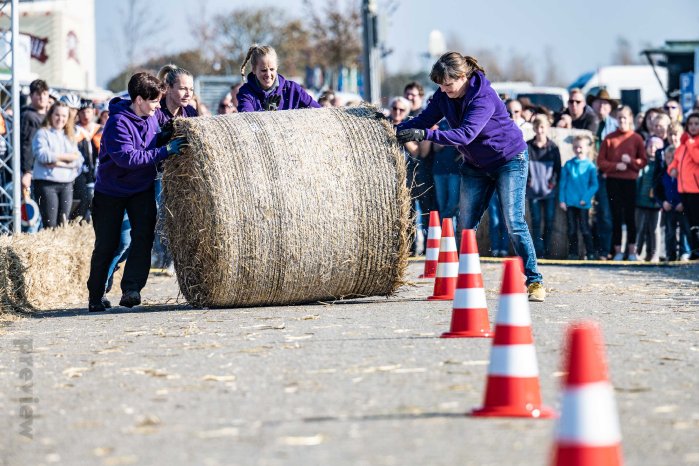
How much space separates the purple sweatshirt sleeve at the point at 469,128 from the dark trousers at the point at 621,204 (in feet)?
24.1

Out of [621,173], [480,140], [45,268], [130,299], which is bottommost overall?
[130,299]

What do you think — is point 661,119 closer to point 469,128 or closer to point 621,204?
point 621,204

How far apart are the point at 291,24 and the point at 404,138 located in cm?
6867

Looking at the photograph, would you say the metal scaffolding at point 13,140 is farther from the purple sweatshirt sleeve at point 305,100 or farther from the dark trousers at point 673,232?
the dark trousers at point 673,232

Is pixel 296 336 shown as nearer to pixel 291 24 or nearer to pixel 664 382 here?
pixel 664 382

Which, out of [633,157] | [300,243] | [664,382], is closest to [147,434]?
[664,382]

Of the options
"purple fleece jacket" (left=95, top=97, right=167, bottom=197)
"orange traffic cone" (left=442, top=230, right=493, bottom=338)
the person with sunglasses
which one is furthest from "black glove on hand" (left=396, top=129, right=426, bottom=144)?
the person with sunglasses

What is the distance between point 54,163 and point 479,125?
6.44 metres

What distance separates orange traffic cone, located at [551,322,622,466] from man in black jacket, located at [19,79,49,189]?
39.5 feet

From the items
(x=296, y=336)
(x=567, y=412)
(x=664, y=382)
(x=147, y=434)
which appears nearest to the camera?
(x=567, y=412)

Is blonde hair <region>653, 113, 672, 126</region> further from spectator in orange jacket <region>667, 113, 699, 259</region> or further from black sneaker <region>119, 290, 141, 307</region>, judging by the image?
black sneaker <region>119, 290, 141, 307</region>

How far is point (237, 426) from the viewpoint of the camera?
553cm

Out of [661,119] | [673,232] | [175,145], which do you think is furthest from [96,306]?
[661,119]

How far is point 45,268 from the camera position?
479 inches
